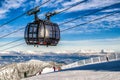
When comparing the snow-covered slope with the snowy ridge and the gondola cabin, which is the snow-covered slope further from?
the gondola cabin

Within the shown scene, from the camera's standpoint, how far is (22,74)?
42750 millimetres

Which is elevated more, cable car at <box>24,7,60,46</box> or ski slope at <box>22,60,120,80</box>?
cable car at <box>24,7,60,46</box>

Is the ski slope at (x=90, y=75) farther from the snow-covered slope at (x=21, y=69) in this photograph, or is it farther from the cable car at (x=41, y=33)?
the snow-covered slope at (x=21, y=69)

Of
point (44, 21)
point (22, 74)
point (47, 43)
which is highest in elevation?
point (44, 21)

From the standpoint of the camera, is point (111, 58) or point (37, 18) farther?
point (111, 58)

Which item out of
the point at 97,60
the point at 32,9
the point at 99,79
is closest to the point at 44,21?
the point at 32,9

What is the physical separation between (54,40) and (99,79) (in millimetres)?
6612

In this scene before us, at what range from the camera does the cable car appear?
21391 millimetres

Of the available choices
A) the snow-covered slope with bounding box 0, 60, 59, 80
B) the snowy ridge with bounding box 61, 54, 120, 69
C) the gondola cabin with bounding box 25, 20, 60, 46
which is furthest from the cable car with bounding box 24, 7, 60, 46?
the snow-covered slope with bounding box 0, 60, 59, 80

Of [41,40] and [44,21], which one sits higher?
[44,21]

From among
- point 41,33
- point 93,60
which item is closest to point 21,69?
point 93,60

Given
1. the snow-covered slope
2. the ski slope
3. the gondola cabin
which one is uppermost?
the gondola cabin

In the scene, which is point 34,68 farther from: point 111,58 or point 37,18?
point 37,18

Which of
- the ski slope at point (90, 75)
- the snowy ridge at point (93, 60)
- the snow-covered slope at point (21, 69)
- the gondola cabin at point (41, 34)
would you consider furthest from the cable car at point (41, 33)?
the snow-covered slope at point (21, 69)
